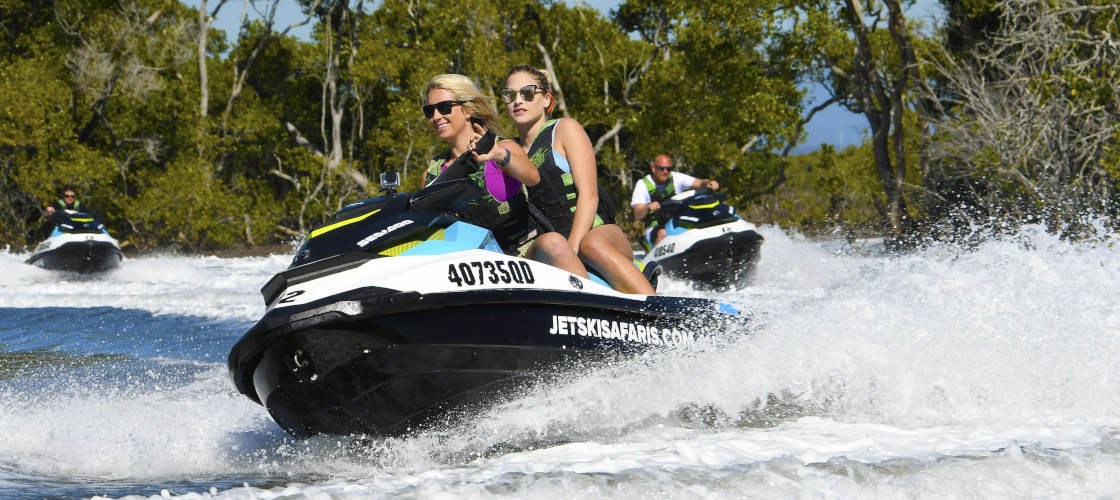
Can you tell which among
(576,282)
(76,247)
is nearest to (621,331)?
(576,282)

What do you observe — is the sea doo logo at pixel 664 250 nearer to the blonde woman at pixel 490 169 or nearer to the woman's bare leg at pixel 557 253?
the blonde woman at pixel 490 169

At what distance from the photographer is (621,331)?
128 inches

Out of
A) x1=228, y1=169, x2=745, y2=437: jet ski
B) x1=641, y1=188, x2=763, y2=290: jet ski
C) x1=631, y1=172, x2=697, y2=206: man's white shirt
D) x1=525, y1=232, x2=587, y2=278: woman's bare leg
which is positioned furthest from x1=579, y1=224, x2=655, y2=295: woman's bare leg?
x1=631, y1=172, x2=697, y2=206: man's white shirt

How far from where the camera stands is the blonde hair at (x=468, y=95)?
137 inches

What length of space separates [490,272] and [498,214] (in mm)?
483

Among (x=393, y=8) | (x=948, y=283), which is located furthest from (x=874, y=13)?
(x=948, y=283)

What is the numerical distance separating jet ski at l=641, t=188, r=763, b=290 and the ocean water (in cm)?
372

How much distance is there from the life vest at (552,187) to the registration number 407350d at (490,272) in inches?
24.2

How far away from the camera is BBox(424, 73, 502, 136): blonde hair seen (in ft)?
11.4

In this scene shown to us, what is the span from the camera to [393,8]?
80.1 feet

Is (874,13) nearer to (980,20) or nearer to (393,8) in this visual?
(980,20)

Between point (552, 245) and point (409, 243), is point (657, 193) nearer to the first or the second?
point (552, 245)

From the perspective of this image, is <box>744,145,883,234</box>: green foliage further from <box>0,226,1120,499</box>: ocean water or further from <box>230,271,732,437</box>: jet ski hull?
<box>230,271,732,437</box>: jet ski hull

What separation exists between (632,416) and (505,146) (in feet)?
3.29
